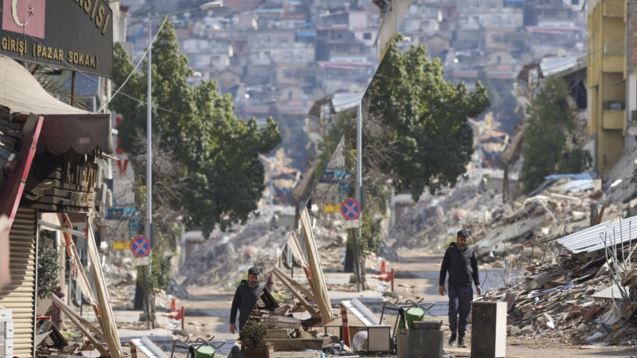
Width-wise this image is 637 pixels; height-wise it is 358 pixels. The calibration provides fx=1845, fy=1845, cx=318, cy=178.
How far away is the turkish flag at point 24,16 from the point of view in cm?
2072

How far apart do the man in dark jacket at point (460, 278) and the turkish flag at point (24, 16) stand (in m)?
5.70

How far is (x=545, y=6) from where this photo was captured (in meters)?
27.5

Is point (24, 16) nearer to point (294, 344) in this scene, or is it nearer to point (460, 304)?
point (294, 344)

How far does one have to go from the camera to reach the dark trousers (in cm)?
2303

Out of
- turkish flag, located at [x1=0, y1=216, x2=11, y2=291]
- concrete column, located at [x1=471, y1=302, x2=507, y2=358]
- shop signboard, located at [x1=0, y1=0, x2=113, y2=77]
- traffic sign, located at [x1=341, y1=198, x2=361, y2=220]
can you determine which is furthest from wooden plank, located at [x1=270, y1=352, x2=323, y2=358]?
turkish flag, located at [x1=0, y1=216, x2=11, y2=291]

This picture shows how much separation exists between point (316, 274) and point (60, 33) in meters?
4.49

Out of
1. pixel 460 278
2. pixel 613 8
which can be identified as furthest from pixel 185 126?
pixel 460 278

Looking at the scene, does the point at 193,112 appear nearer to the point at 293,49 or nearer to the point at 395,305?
the point at 293,49

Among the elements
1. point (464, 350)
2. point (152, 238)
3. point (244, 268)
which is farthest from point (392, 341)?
point (152, 238)

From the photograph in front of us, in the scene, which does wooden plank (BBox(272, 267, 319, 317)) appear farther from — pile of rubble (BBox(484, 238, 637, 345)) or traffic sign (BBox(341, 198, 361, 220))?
pile of rubble (BBox(484, 238, 637, 345))

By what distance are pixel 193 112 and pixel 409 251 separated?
1307 inches

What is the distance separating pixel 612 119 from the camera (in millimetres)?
74500

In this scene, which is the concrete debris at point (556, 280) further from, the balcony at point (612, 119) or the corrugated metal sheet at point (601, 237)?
the balcony at point (612, 119)

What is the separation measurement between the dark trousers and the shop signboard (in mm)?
5470
